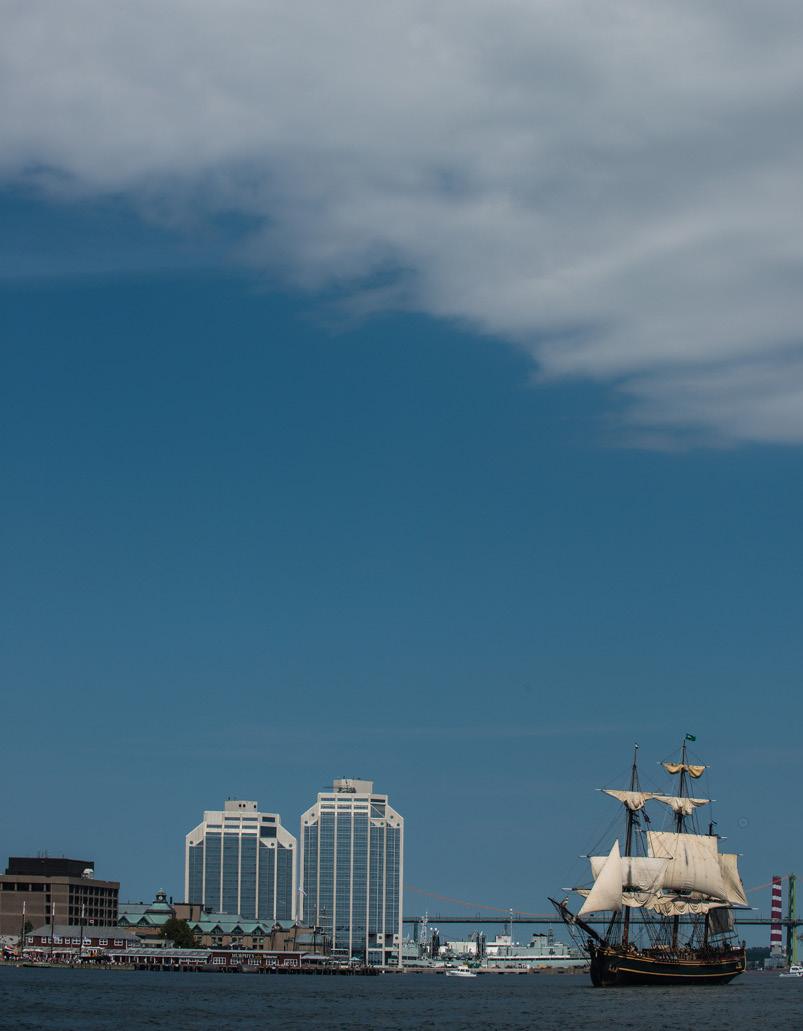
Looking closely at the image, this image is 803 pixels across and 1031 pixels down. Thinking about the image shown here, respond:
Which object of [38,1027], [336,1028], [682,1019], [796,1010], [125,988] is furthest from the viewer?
[125,988]

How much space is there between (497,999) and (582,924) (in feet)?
46.1

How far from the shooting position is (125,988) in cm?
19050

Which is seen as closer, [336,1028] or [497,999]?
[336,1028]

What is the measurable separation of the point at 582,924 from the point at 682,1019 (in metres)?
58.1

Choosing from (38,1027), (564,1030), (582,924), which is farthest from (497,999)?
(38,1027)

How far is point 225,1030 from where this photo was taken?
121125 millimetres

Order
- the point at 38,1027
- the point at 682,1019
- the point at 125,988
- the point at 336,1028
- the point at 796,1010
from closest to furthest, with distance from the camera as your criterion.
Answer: the point at 38,1027, the point at 336,1028, the point at 682,1019, the point at 796,1010, the point at 125,988

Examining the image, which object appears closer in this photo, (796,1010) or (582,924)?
(796,1010)

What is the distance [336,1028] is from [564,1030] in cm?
1736

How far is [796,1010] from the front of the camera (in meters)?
164

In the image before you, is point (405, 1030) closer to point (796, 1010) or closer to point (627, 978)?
point (796, 1010)

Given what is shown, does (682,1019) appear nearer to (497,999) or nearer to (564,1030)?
(564,1030)

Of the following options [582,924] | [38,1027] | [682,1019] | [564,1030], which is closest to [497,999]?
[582,924]

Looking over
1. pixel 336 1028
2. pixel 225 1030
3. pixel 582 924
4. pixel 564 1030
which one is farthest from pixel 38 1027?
pixel 582 924
